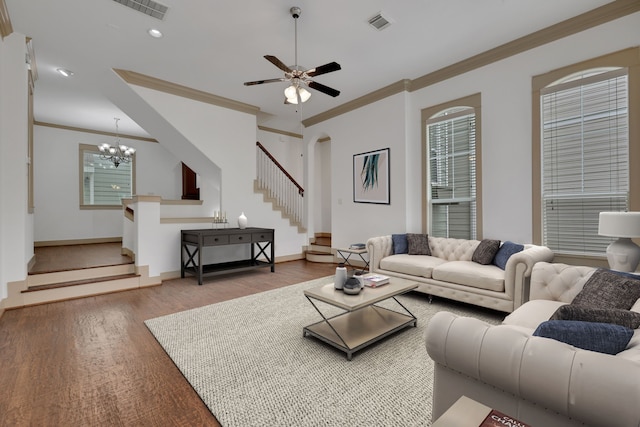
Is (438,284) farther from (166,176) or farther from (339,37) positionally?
(166,176)

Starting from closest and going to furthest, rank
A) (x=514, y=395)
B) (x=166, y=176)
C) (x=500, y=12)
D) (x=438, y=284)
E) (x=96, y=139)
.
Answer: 1. (x=514, y=395)
2. (x=500, y=12)
3. (x=438, y=284)
4. (x=96, y=139)
5. (x=166, y=176)

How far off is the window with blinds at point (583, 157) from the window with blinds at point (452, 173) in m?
A: 0.92

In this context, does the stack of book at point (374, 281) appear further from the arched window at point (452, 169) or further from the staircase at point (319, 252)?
the staircase at point (319, 252)

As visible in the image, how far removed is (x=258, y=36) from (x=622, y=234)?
429 centimetres

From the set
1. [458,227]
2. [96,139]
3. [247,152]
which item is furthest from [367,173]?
[96,139]

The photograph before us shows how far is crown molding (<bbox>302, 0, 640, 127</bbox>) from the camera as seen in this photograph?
10.5 ft

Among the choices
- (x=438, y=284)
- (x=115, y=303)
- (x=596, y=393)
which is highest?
(x=596, y=393)

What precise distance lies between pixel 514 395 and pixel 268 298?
124 inches

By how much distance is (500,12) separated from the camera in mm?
3328

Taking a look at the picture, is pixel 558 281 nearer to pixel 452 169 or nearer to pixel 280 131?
pixel 452 169

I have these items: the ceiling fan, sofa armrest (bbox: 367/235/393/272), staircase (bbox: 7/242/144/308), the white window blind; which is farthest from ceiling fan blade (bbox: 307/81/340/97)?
the white window blind

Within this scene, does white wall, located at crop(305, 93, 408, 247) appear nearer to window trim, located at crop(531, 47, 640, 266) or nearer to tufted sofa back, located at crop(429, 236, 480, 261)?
tufted sofa back, located at crop(429, 236, 480, 261)

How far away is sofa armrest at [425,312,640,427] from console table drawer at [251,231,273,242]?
420 centimetres

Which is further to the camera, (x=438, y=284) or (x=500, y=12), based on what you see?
(x=438, y=284)
